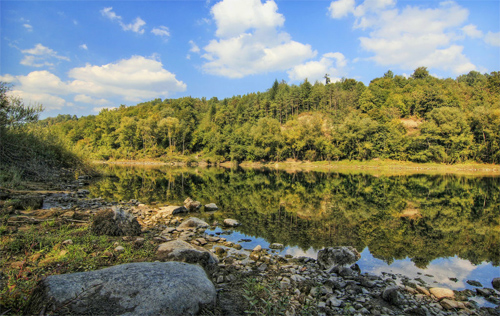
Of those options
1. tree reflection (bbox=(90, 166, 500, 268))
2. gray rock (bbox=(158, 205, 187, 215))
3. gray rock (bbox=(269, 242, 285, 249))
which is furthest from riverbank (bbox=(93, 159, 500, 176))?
gray rock (bbox=(269, 242, 285, 249))

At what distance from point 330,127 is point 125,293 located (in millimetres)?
81397

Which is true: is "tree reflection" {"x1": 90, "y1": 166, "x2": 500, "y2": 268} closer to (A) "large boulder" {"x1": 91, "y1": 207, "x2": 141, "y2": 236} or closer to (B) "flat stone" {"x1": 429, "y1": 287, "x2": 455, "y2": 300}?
(B) "flat stone" {"x1": 429, "y1": 287, "x2": 455, "y2": 300}

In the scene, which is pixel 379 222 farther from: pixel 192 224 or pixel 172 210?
pixel 172 210

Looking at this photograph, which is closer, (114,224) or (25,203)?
(114,224)

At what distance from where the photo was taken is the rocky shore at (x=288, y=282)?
5188mm

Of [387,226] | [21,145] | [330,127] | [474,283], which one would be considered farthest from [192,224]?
[330,127]

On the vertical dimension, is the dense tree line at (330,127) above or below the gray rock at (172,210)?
above

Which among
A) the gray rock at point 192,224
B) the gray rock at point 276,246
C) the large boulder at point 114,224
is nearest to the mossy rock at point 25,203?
the large boulder at point 114,224

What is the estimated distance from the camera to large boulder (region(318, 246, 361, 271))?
7980 millimetres

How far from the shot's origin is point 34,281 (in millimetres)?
4617

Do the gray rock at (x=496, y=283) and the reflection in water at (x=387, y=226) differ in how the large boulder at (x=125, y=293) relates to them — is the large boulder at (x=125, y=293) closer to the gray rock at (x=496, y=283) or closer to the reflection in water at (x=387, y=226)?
the reflection in water at (x=387, y=226)

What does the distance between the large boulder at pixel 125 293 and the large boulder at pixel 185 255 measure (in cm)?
205

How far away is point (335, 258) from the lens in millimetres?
8156

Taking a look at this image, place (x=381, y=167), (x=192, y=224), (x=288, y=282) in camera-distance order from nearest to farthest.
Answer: (x=288, y=282)
(x=192, y=224)
(x=381, y=167)
